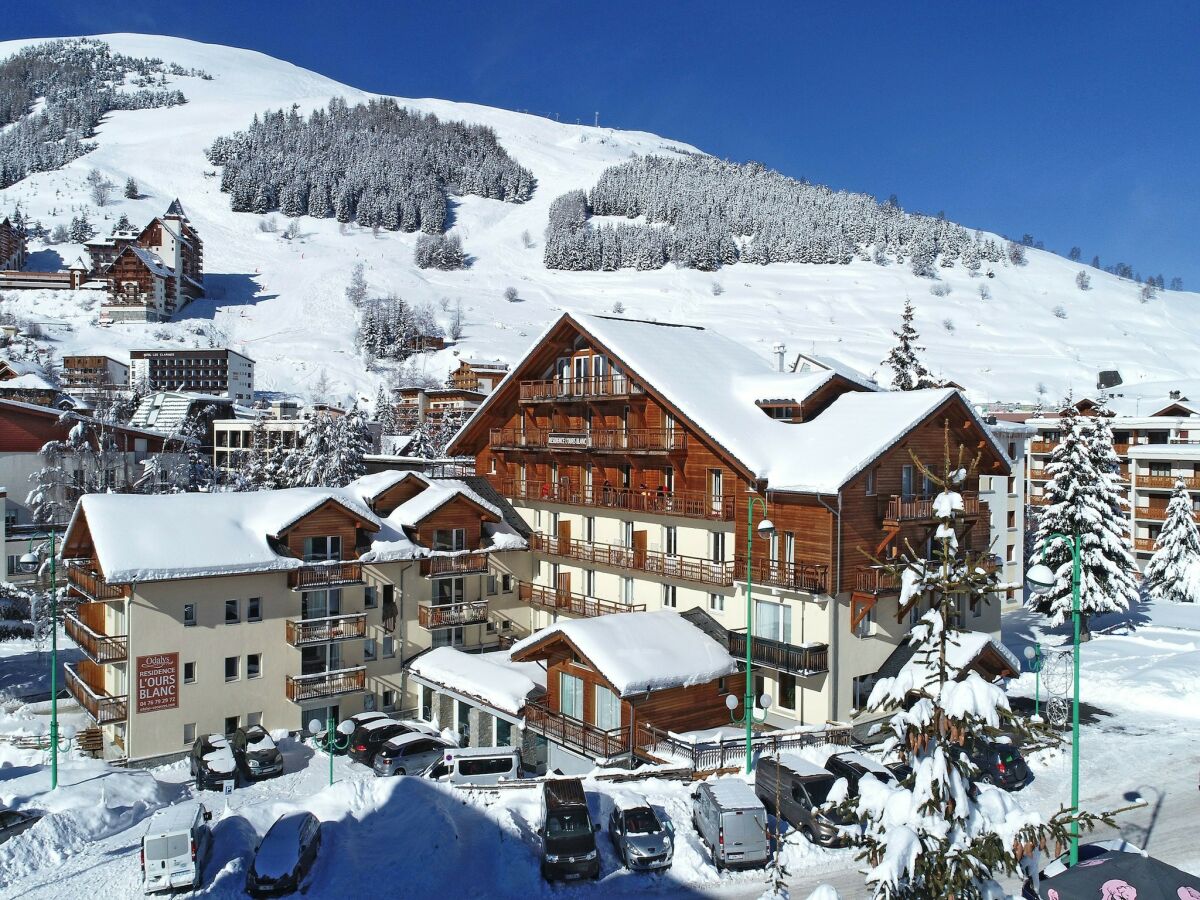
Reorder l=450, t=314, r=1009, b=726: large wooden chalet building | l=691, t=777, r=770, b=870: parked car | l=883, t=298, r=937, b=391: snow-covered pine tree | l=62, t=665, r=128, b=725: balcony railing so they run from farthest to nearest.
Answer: l=883, t=298, r=937, b=391: snow-covered pine tree < l=62, t=665, r=128, b=725: balcony railing < l=450, t=314, r=1009, b=726: large wooden chalet building < l=691, t=777, r=770, b=870: parked car

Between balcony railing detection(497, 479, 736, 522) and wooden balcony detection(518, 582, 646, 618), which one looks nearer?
balcony railing detection(497, 479, 736, 522)

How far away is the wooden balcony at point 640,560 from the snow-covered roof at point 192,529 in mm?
8575

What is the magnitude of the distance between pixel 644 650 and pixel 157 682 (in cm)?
1811

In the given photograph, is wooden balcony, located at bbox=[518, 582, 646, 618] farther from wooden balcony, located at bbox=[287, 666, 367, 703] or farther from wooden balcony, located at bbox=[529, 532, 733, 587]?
wooden balcony, located at bbox=[287, 666, 367, 703]

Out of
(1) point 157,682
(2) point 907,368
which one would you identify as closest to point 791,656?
(1) point 157,682

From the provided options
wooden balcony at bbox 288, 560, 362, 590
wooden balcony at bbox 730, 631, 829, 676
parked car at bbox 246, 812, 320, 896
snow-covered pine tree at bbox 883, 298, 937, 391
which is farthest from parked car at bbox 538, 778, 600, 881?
snow-covered pine tree at bbox 883, 298, 937, 391

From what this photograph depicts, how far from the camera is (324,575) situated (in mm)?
36656

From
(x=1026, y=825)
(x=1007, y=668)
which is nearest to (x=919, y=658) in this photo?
(x=1026, y=825)

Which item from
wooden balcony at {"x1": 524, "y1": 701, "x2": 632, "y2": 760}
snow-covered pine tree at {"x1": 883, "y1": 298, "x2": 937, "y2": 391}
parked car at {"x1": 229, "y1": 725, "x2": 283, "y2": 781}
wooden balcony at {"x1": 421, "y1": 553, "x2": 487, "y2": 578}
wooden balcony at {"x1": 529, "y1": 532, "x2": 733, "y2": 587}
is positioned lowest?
parked car at {"x1": 229, "y1": 725, "x2": 283, "y2": 781}

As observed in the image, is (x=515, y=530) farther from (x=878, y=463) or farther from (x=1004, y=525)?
(x=1004, y=525)

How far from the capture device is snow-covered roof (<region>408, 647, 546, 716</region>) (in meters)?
33.8

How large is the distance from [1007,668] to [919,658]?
24.7m

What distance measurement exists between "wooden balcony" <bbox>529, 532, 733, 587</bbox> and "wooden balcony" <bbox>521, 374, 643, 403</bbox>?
21.9 ft

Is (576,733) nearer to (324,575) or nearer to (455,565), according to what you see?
(455,565)
